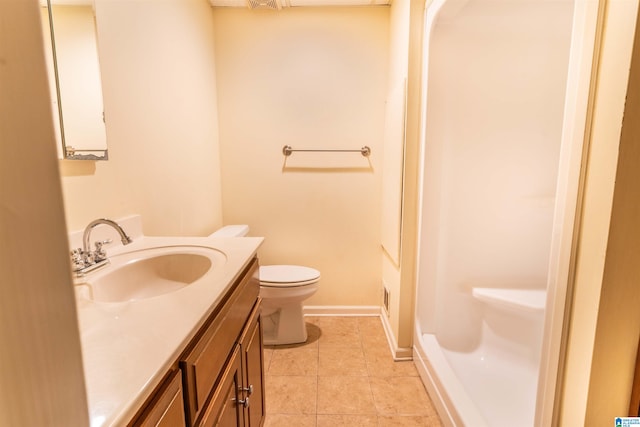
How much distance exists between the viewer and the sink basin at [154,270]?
931 mm

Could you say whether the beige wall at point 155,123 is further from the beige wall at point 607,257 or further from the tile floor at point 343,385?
the beige wall at point 607,257

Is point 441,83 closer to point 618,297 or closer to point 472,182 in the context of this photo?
point 472,182

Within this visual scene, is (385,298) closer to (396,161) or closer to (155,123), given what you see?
(396,161)

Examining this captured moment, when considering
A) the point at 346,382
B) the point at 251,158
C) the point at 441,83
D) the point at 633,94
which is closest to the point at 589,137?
the point at 633,94

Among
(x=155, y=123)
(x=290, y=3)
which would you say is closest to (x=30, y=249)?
(x=155, y=123)

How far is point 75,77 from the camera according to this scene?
97 centimetres

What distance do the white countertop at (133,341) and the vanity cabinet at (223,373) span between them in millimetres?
59

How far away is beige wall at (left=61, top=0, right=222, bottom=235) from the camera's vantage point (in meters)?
1.10

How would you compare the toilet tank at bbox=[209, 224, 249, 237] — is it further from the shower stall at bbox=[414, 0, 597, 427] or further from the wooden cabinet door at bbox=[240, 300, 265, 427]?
the shower stall at bbox=[414, 0, 597, 427]

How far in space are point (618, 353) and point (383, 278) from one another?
5.54ft

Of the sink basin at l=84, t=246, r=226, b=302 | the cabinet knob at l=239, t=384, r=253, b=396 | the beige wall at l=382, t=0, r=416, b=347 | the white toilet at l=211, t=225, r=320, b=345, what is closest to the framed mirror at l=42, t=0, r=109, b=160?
the sink basin at l=84, t=246, r=226, b=302

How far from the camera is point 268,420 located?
55.7 inches

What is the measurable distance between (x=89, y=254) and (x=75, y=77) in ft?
1.82

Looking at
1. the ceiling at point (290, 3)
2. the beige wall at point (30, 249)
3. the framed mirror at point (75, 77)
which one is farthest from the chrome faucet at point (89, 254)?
the ceiling at point (290, 3)
